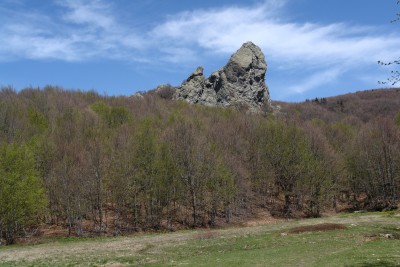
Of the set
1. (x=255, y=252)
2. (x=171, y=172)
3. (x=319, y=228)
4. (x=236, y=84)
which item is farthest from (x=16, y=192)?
(x=236, y=84)

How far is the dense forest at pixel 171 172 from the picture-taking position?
59.8m

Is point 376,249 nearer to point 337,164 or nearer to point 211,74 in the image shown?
point 337,164

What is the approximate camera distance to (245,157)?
85375 mm

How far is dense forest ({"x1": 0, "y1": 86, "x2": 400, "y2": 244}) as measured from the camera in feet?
196

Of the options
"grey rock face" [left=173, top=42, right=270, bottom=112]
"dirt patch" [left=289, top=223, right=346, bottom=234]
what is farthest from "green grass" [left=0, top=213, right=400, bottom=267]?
"grey rock face" [left=173, top=42, right=270, bottom=112]

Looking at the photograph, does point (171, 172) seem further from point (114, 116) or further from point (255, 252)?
point (114, 116)

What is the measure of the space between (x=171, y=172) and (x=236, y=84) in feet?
341

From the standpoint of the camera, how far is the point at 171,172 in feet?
226

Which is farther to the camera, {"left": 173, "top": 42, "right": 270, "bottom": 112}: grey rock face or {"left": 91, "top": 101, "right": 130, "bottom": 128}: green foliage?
{"left": 173, "top": 42, "right": 270, "bottom": 112}: grey rock face

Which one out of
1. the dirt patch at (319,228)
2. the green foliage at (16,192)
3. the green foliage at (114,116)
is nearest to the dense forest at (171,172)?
the green foliage at (16,192)

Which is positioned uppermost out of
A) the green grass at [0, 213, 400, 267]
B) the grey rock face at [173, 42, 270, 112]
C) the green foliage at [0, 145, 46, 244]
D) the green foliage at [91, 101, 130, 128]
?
the grey rock face at [173, 42, 270, 112]

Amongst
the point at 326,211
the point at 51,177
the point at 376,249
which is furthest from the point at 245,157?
the point at 376,249

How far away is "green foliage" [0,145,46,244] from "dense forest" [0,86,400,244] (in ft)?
0.42

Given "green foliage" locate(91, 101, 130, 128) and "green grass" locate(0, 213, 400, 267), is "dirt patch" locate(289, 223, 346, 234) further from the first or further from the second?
"green foliage" locate(91, 101, 130, 128)
